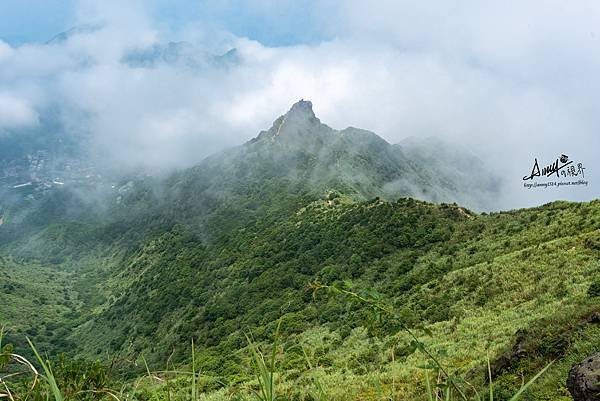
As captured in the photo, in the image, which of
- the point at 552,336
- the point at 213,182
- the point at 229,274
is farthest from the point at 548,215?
the point at 213,182

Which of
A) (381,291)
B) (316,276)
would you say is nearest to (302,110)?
(316,276)

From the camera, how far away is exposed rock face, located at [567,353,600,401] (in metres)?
5.72

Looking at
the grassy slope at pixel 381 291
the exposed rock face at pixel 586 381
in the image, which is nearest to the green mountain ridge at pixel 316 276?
the grassy slope at pixel 381 291

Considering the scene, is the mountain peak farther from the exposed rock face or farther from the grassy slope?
the exposed rock face

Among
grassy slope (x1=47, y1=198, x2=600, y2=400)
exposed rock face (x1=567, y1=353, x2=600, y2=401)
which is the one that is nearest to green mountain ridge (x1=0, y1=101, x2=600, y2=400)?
grassy slope (x1=47, y1=198, x2=600, y2=400)

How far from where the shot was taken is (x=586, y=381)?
5.86 meters

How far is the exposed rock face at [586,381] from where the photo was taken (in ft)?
18.8

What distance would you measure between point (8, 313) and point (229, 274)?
59.9 metres

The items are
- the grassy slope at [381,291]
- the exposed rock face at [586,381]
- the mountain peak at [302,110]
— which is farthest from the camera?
the mountain peak at [302,110]

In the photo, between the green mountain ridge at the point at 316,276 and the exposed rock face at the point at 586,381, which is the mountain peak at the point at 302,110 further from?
Result: the exposed rock face at the point at 586,381

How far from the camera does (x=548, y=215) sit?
4788cm

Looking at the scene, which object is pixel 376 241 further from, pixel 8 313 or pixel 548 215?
pixel 8 313

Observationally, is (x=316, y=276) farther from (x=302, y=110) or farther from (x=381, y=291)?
(x=302, y=110)

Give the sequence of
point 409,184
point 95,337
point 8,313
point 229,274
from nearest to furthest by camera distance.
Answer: point 229,274 < point 95,337 < point 8,313 < point 409,184
